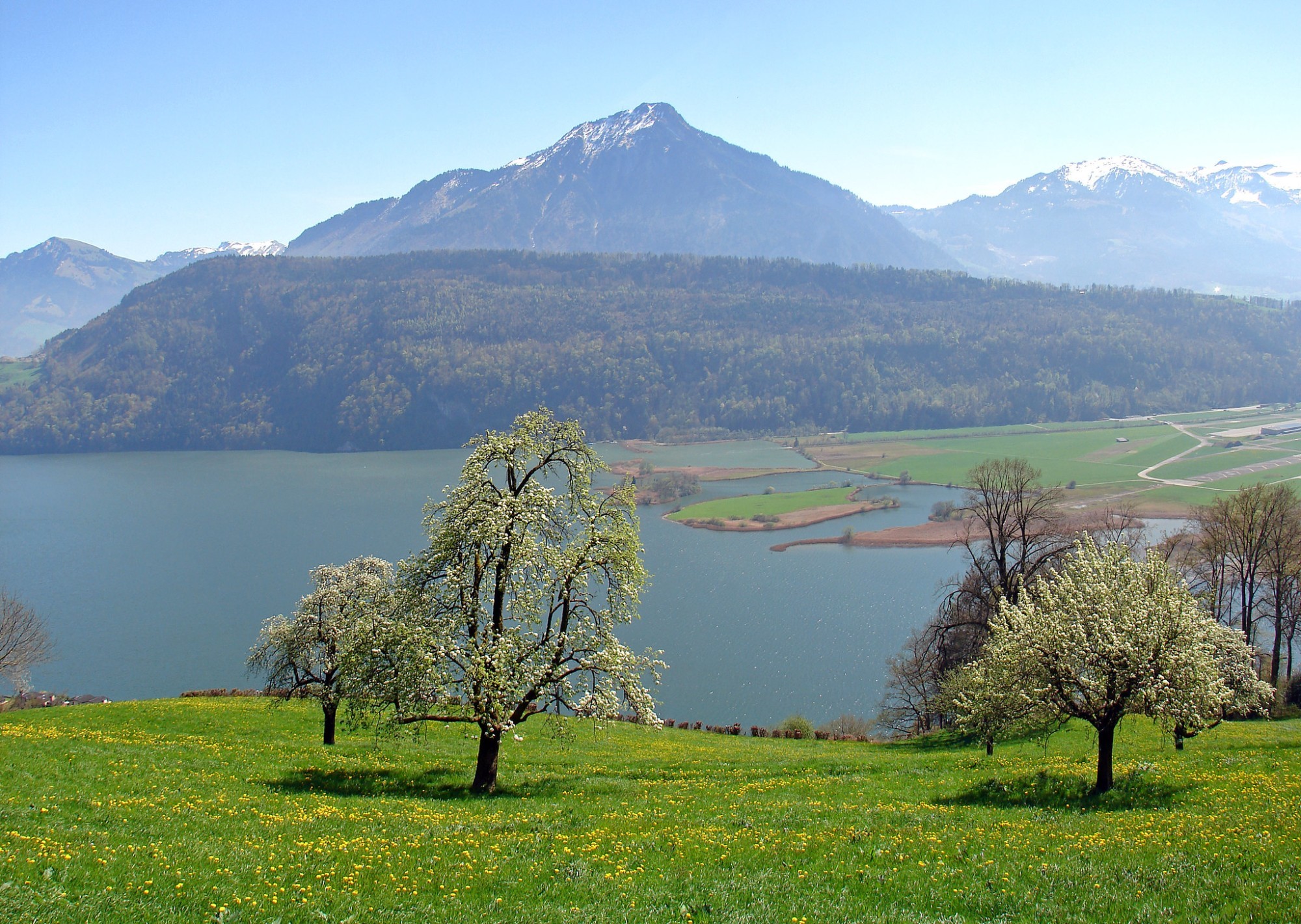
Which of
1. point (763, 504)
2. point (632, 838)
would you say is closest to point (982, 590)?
point (632, 838)

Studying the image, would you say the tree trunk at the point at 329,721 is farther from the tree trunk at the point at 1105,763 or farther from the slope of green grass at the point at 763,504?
the slope of green grass at the point at 763,504

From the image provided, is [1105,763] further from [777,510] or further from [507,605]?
[777,510]

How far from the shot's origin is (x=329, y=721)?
81.4 ft

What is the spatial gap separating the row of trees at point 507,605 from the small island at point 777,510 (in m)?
84.4

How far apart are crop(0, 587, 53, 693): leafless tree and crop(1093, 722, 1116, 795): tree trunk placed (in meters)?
54.1

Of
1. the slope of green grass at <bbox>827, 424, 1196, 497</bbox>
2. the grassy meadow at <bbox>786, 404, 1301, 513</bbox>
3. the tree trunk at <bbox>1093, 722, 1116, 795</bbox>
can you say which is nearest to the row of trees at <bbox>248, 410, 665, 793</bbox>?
the tree trunk at <bbox>1093, 722, 1116, 795</bbox>

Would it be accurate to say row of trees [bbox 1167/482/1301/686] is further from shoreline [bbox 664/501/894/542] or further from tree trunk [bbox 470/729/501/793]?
shoreline [bbox 664/501/894/542]

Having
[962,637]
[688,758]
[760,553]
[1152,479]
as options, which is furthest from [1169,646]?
[1152,479]

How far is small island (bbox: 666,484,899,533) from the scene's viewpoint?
4163 inches

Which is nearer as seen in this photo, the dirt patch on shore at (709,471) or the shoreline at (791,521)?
the shoreline at (791,521)

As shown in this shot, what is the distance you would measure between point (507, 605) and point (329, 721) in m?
9.88

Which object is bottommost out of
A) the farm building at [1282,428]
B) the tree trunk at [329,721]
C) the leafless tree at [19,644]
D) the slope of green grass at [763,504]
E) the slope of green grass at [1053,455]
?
the leafless tree at [19,644]

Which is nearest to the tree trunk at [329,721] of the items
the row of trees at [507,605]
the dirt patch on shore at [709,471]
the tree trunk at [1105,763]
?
the row of trees at [507,605]

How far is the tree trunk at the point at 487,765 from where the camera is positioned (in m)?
18.1
